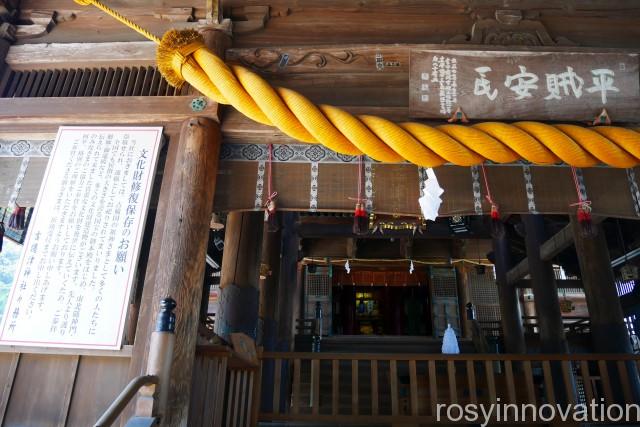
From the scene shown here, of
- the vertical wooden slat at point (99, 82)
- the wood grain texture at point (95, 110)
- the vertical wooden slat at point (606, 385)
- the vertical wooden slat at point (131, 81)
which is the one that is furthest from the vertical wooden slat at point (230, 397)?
the vertical wooden slat at point (606, 385)

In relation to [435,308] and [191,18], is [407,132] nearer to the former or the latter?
[191,18]

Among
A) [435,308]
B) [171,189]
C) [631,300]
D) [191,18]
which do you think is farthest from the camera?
[435,308]

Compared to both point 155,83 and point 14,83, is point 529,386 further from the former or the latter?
point 14,83

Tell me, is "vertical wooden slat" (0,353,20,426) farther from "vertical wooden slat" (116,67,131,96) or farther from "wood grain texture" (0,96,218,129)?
"vertical wooden slat" (116,67,131,96)

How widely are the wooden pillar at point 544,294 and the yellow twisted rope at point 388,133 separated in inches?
246

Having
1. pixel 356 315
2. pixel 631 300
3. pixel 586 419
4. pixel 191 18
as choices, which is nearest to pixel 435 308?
pixel 356 315

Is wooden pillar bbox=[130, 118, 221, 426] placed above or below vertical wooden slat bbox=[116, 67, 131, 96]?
below

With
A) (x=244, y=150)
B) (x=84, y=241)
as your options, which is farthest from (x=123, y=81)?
(x=84, y=241)

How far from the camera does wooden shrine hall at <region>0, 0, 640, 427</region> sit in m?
2.99

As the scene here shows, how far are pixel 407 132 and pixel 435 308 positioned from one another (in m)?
11.4

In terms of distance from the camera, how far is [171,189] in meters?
3.38

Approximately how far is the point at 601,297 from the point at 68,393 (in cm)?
765

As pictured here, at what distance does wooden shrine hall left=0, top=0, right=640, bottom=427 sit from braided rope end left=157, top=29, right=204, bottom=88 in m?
0.01

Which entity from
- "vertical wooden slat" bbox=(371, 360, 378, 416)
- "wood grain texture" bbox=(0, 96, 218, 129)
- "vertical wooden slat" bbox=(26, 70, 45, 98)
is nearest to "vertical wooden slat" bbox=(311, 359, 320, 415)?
"vertical wooden slat" bbox=(371, 360, 378, 416)
